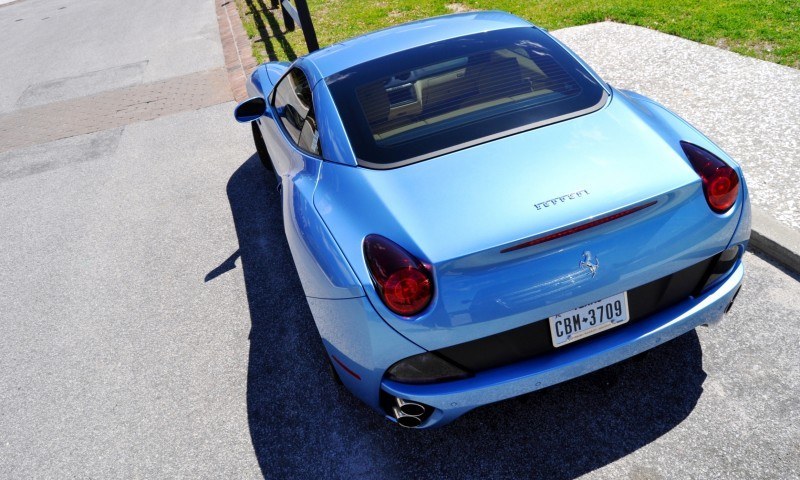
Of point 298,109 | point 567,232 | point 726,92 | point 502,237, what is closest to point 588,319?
point 567,232

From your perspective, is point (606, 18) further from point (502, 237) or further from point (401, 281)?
point (401, 281)

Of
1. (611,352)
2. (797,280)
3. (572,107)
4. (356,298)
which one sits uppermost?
(572,107)

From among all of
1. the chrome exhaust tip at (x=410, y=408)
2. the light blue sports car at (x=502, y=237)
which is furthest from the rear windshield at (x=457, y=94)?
the chrome exhaust tip at (x=410, y=408)

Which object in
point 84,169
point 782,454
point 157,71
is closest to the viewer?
point 782,454

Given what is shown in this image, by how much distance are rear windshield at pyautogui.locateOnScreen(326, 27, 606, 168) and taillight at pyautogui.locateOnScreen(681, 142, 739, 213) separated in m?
0.59

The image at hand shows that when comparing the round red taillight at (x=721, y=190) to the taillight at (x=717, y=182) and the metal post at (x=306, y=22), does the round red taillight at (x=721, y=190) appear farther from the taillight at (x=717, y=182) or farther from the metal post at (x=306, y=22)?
the metal post at (x=306, y=22)

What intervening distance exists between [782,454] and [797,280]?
4.22ft

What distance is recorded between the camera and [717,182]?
2.49m

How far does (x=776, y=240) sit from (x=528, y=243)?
2.13 metres

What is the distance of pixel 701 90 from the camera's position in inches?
219

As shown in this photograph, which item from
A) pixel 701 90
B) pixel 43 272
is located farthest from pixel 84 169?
pixel 701 90

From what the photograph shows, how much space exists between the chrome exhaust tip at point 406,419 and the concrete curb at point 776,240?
2375mm

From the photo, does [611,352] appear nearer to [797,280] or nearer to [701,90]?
[797,280]

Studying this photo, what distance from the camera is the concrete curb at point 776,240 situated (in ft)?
11.4
